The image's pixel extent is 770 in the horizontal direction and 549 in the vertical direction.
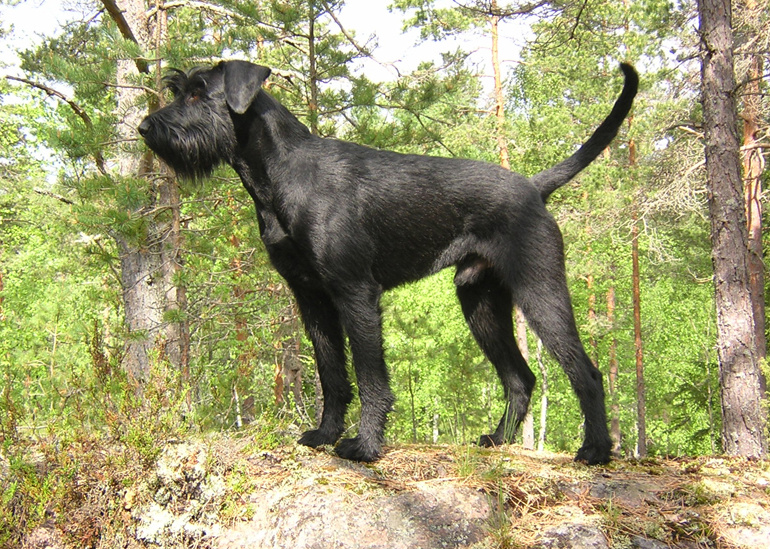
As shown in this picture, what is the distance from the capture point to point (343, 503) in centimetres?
298

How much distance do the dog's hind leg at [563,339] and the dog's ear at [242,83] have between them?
209 cm

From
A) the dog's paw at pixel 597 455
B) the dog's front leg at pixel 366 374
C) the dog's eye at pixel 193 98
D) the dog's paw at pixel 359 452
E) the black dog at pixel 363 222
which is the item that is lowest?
the dog's paw at pixel 359 452

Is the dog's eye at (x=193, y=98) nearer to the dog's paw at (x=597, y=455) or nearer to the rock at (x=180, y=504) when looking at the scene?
the rock at (x=180, y=504)

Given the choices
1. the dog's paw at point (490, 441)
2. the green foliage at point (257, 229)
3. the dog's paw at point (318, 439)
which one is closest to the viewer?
the dog's paw at point (318, 439)

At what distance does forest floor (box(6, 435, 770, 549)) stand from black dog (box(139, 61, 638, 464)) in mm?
458

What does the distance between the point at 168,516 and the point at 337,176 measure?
2213 mm

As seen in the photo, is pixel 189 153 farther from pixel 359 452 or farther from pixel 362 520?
pixel 362 520

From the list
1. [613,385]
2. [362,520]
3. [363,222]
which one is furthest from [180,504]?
[613,385]

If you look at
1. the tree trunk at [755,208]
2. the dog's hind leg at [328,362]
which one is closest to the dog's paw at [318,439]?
the dog's hind leg at [328,362]

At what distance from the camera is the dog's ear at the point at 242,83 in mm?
3549

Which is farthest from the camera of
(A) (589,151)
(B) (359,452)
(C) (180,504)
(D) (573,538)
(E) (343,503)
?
(A) (589,151)

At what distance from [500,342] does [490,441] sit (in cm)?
75

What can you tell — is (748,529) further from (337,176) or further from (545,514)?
(337,176)

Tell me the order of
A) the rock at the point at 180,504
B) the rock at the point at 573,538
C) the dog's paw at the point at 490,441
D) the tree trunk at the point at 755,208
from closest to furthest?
the rock at the point at 573,538 < the rock at the point at 180,504 < the dog's paw at the point at 490,441 < the tree trunk at the point at 755,208
